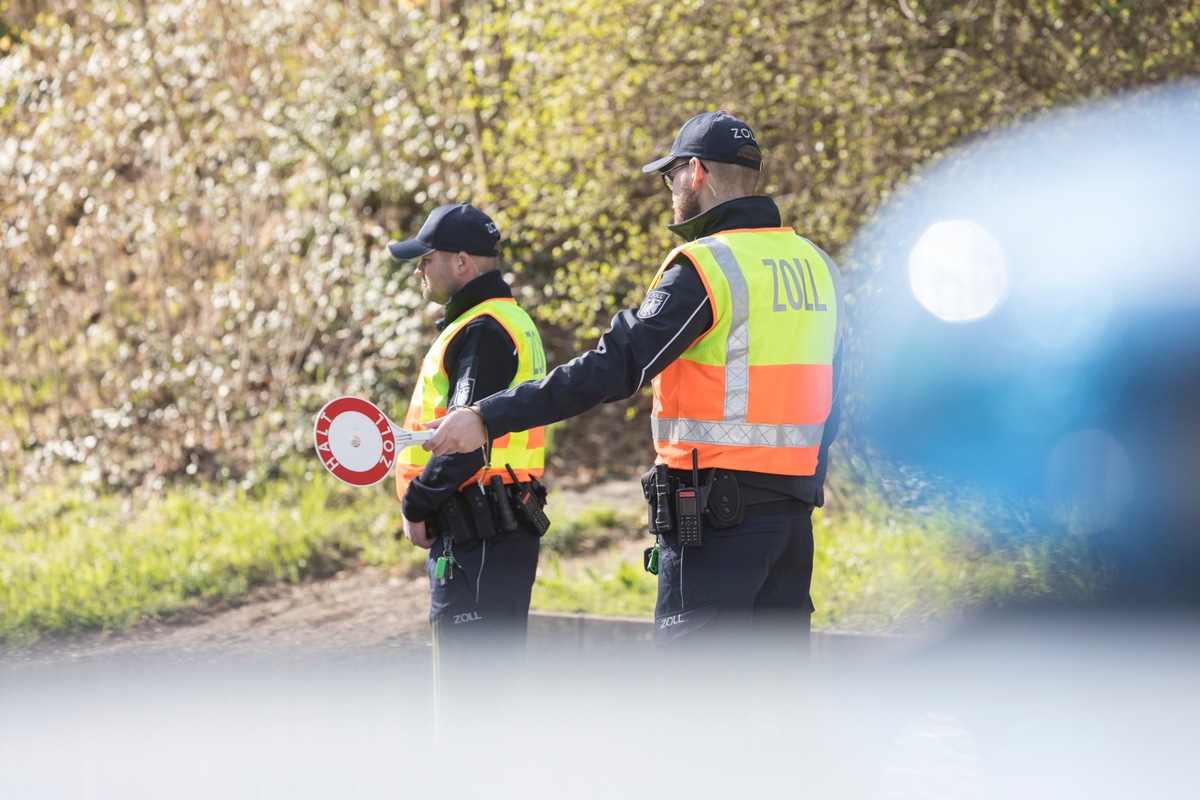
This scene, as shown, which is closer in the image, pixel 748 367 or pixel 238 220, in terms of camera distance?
pixel 748 367

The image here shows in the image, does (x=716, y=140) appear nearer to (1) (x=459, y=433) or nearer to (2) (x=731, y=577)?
(1) (x=459, y=433)

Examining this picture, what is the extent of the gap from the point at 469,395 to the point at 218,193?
315 inches

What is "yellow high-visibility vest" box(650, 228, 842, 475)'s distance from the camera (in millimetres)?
3367

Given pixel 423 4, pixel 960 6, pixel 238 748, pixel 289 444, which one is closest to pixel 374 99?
pixel 423 4

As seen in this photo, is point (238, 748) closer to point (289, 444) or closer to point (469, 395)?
point (469, 395)

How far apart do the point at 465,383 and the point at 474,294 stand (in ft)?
1.27

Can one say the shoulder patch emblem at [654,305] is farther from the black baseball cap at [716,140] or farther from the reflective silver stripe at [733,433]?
the black baseball cap at [716,140]

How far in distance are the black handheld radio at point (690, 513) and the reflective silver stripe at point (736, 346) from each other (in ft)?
0.66

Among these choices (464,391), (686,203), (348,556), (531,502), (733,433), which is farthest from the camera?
(348,556)

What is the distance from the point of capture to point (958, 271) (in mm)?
6176

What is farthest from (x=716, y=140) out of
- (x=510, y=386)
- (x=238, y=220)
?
(x=238, y=220)

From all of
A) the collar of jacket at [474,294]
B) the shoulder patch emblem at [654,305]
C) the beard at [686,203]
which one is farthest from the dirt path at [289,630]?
the shoulder patch emblem at [654,305]

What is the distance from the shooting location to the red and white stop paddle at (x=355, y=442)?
3488 mm

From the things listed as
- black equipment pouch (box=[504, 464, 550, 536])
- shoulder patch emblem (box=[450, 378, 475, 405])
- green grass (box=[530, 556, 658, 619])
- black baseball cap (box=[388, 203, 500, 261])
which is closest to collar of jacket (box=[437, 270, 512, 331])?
black baseball cap (box=[388, 203, 500, 261])
